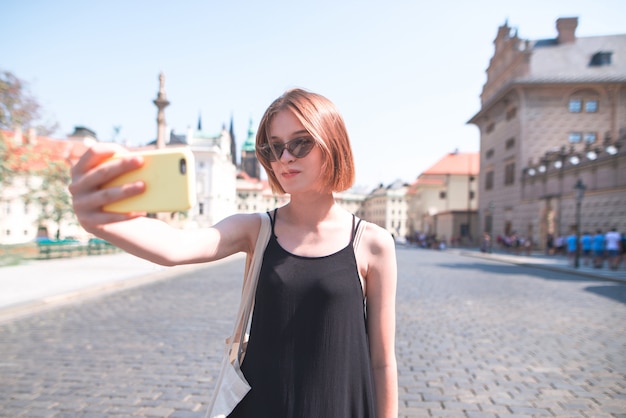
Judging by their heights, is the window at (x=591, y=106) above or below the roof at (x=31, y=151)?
above

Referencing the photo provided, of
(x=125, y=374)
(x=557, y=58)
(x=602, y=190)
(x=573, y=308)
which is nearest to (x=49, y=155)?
(x=125, y=374)

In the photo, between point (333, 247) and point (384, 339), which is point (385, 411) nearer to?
point (384, 339)

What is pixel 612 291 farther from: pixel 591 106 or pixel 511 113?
pixel 511 113

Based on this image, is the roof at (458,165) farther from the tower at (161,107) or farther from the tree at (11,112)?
the tree at (11,112)

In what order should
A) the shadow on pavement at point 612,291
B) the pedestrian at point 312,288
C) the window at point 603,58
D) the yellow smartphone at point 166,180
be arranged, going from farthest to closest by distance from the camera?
the window at point 603,58 < the shadow on pavement at point 612,291 < the pedestrian at point 312,288 < the yellow smartphone at point 166,180

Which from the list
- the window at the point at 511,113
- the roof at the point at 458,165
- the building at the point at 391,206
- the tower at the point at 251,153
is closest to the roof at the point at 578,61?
the window at the point at 511,113

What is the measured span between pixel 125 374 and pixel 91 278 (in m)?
10.3

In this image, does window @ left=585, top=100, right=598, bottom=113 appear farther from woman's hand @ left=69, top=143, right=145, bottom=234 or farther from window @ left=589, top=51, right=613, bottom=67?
woman's hand @ left=69, top=143, right=145, bottom=234

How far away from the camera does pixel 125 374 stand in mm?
5453

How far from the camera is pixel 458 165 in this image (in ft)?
236

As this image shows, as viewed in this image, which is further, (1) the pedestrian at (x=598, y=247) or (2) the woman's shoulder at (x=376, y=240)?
(1) the pedestrian at (x=598, y=247)

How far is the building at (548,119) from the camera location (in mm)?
35438

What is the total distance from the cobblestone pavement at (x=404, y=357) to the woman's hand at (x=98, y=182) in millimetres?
3741

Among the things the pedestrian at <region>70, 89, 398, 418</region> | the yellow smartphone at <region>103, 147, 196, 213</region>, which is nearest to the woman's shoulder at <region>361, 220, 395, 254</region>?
the pedestrian at <region>70, 89, 398, 418</region>
